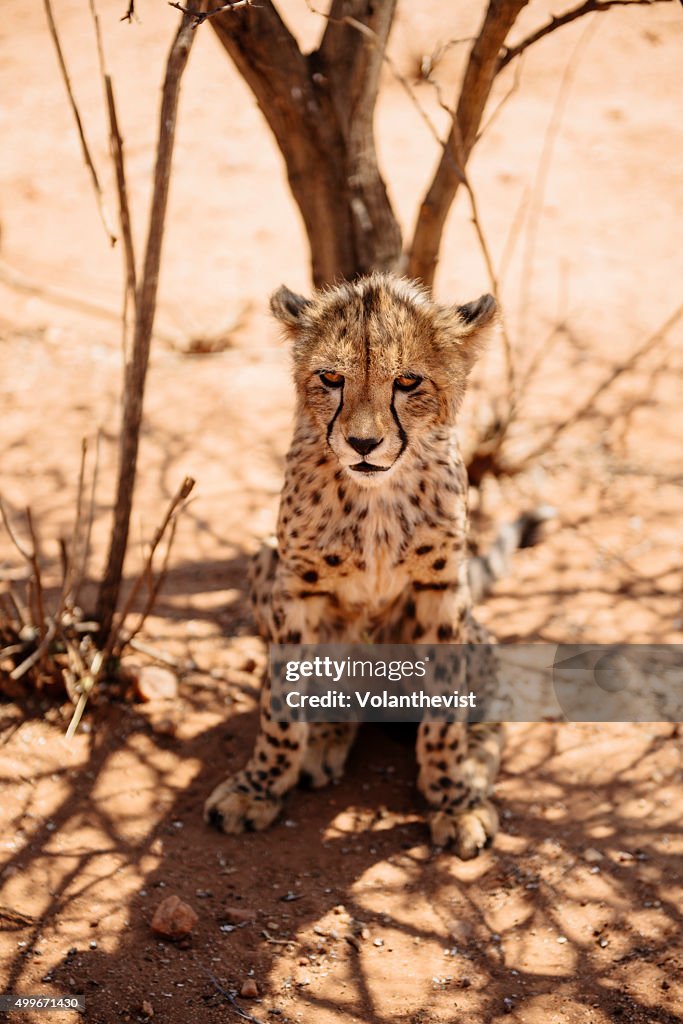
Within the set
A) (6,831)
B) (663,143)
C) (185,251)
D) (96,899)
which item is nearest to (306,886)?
(96,899)

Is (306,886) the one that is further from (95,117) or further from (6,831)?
(95,117)

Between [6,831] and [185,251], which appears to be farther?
[185,251]

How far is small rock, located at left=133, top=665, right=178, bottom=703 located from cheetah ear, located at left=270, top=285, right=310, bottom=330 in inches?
58.1

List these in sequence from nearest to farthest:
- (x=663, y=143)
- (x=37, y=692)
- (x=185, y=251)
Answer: (x=37, y=692) → (x=185, y=251) → (x=663, y=143)

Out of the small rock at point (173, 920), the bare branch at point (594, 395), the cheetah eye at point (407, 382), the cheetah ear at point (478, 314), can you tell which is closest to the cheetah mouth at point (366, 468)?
the cheetah eye at point (407, 382)

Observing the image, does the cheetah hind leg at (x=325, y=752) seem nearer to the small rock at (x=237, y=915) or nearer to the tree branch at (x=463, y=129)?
the small rock at (x=237, y=915)

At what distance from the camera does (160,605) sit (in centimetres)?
443

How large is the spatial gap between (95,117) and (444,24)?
140 inches

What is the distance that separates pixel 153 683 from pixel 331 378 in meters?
Answer: 1.52

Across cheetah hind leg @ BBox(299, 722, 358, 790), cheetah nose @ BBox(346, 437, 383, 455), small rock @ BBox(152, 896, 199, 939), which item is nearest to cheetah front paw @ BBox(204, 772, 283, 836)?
cheetah hind leg @ BBox(299, 722, 358, 790)

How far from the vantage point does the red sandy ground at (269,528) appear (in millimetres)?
2893

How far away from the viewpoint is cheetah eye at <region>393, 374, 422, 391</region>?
2961 mm

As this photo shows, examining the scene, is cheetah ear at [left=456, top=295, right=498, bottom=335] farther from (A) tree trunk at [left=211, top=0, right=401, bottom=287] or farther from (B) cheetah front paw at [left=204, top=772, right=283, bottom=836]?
(B) cheetah front paw at [left=204, top=772, right=283, bottom=836]

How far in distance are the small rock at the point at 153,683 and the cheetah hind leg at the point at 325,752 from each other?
1.89 ft
